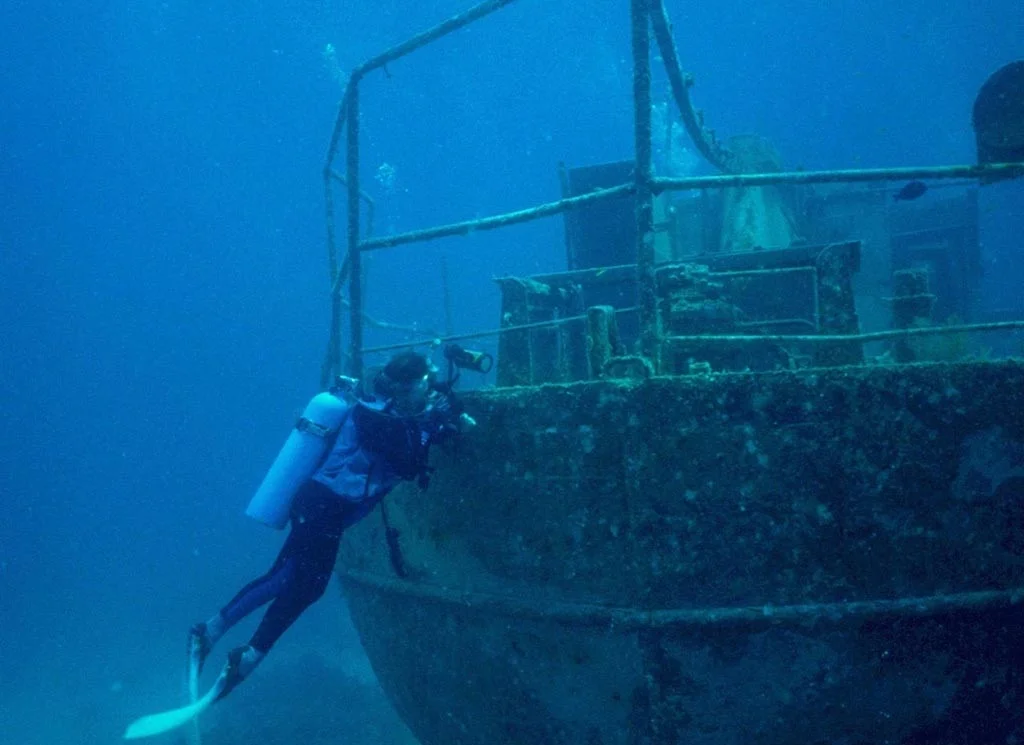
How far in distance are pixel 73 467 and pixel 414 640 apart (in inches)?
3714

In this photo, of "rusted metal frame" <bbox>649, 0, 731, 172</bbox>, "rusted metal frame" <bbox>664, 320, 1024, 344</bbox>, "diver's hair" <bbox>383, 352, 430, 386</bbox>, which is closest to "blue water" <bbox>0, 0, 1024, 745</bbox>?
"rusted metal frame" <bbox>649, 0, 731, 172</bbox>

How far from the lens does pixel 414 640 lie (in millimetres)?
3797

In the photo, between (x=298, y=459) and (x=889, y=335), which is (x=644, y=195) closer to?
(x=889, y=335)

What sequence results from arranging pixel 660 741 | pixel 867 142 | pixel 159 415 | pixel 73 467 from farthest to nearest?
pixel 867 142 < pixel 159 415 < pixel 73 467 < pixel 660 741

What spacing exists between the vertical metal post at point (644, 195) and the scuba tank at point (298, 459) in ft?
5.74

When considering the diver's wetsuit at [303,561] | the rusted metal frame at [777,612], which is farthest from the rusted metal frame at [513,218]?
the rusted metal frame at [777,612]

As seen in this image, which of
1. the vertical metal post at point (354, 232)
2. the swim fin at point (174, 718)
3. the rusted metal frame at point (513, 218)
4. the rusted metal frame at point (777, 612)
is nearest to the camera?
the rusted metal frame at point (777, 612)

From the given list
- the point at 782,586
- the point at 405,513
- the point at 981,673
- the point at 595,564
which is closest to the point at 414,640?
the point at 405,513

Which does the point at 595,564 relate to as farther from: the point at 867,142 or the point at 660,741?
the point at 867,142

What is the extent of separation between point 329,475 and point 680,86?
471cm

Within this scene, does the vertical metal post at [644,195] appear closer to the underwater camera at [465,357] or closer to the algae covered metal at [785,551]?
the algae covered metal at [785,551]

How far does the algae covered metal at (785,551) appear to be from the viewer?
2512 millimetres

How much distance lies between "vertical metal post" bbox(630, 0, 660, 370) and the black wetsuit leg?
180 centimetres

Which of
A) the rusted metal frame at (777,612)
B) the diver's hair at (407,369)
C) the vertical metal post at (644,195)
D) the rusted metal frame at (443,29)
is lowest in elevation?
the rusted metal frame at (777,612)
